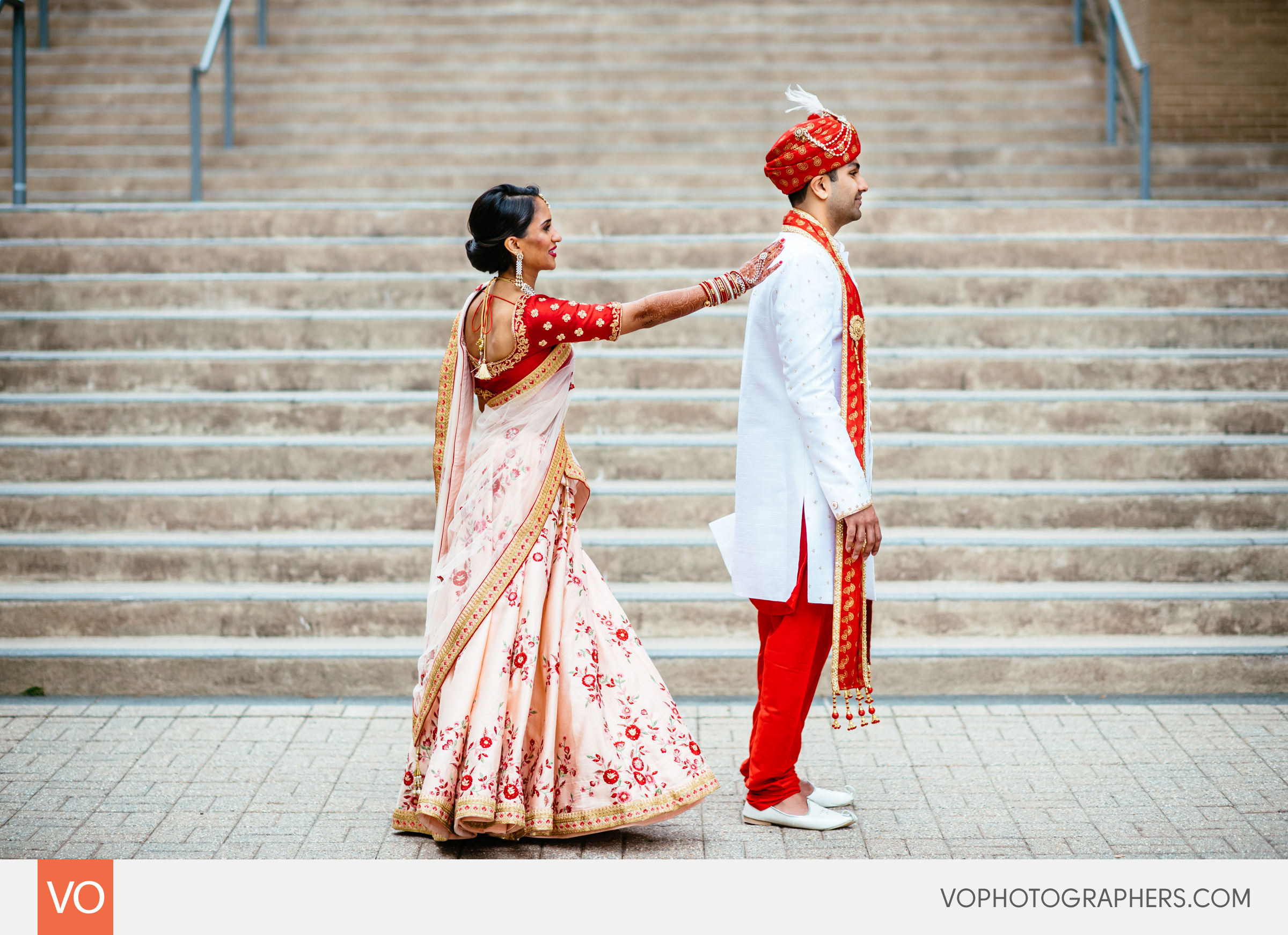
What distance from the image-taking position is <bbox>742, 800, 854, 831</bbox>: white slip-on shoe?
3.94 metres

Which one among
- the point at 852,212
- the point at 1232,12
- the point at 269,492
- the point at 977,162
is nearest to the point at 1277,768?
the point at 852,212

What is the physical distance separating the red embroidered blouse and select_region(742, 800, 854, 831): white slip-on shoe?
1.47 metres

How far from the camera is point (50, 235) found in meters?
7.52

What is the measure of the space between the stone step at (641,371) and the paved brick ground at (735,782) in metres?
1.91

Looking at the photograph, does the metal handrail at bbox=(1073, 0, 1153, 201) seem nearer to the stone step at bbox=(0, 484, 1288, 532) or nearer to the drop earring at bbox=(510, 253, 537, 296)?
the stone step at bbox=(0, 484, 1288, 532)

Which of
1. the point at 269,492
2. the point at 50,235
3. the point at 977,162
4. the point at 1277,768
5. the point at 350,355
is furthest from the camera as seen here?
the point at 977,162

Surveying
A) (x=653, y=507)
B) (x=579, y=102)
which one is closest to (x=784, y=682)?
(x=653, y=507)

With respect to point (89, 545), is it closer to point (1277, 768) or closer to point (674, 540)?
point (674, 540)

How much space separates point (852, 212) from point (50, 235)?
538cm

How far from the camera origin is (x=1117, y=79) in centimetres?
952

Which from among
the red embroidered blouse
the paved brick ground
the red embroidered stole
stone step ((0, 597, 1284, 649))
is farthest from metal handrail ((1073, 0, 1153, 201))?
the red embroidered blouse

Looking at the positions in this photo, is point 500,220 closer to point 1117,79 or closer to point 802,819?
point 802,819

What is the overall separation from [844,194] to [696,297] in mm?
562

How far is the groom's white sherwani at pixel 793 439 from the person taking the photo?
12.2 ft
